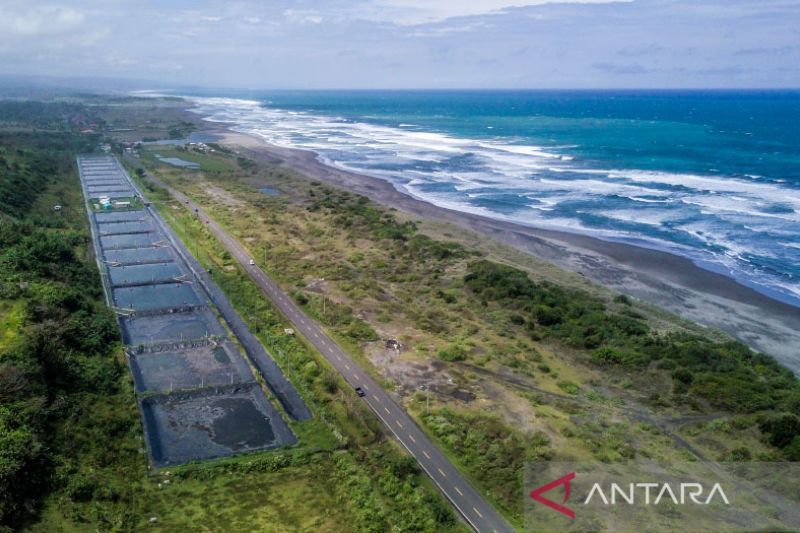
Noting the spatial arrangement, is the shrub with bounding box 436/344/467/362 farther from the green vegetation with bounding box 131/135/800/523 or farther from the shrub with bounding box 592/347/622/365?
the shrub with bounding box 592/347/622/365

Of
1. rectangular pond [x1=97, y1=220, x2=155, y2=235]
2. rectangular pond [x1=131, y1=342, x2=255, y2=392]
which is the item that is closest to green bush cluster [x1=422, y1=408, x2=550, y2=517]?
rectangular pond [x1=131, y1=342, x2=255, y2=392]

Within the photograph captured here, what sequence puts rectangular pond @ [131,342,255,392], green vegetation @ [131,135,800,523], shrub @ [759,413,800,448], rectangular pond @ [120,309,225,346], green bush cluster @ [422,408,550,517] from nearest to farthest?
green bush cluster @ [422,408,550,517] < shrub @ [759,413,800,448] < green vegetation @ [131,135,800,523] < rectangular pond @ [131,342,255,392] < rectangular pond @ [120,309,225,346]

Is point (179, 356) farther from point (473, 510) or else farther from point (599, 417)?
point (599, 417)

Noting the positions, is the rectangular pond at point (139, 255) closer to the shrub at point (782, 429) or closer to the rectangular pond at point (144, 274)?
the rectangular pond at point (144, 274)

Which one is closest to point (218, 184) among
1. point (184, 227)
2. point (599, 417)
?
point (184, 227)

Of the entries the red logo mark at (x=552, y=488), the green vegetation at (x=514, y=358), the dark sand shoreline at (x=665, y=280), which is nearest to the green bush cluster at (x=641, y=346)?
the green vegetation at (x=514, y=358)

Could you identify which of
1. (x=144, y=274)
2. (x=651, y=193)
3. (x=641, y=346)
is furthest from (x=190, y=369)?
(x=651, y=193)
